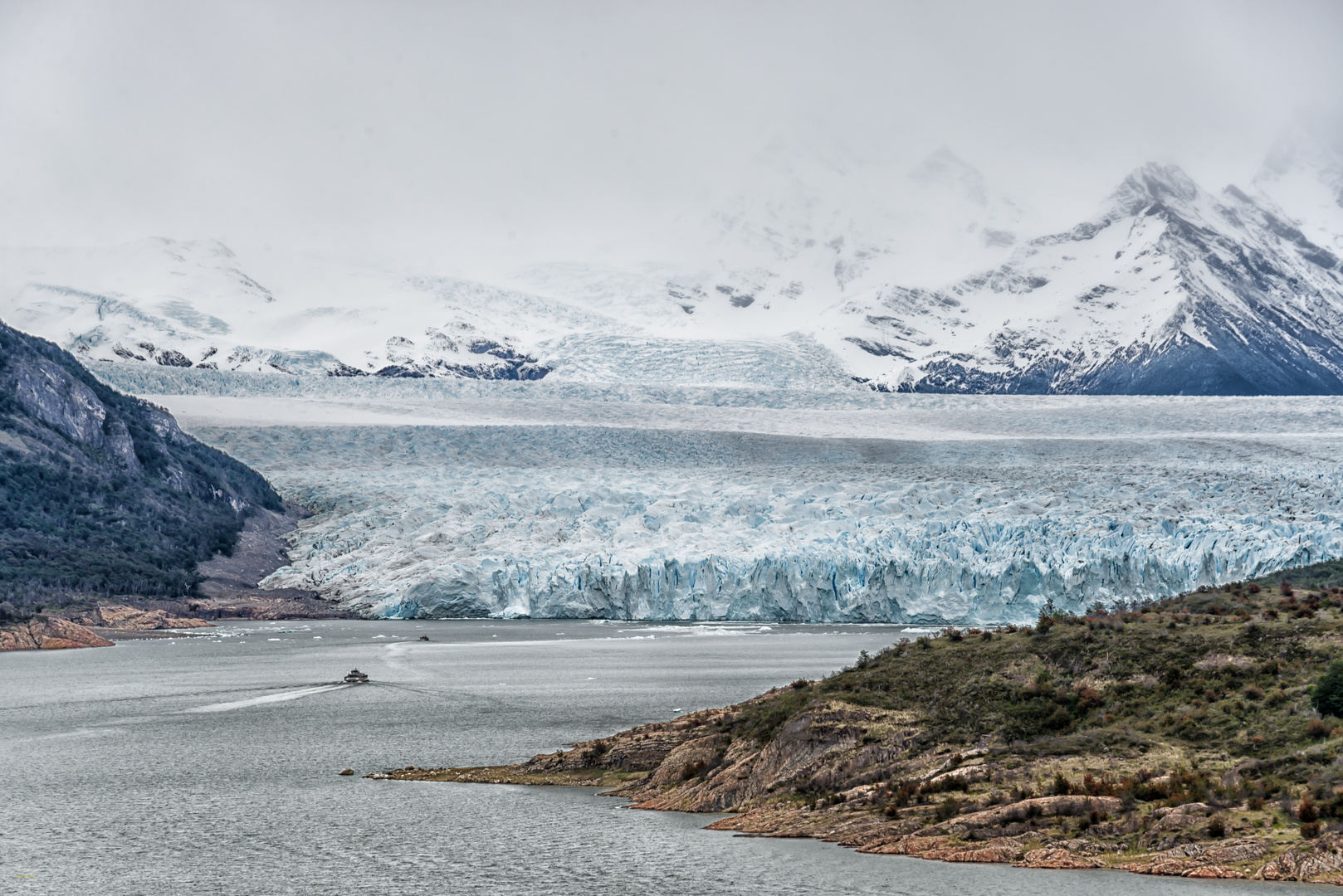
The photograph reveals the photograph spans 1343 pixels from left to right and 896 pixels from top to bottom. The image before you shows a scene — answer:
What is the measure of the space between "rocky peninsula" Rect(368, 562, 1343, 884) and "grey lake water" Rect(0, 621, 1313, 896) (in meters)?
0.54

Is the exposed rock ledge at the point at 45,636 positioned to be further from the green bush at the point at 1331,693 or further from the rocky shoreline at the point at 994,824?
the green bush at the point at 1331,693

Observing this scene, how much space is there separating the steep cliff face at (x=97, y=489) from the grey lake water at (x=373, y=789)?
16057 millimetres

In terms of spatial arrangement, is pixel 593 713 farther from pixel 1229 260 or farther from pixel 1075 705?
pixel 1229 260

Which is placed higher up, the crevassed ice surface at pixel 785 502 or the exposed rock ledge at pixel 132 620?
the crevassed ice surface at pixel 785 502

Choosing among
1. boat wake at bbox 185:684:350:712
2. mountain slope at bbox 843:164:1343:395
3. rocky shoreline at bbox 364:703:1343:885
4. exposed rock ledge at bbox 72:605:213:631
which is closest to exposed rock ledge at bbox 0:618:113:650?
exposed rock ledge at bbox 72:605:213:631

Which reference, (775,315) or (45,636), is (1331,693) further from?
(775,315)

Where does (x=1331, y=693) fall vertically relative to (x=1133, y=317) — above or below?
below

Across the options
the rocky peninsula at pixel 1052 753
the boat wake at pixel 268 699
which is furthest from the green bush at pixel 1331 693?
the boat wake at pixel 268 699

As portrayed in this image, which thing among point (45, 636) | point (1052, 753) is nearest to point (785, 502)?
point (45, 636)

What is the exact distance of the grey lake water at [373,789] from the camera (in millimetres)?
14055

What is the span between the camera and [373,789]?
2002 cm

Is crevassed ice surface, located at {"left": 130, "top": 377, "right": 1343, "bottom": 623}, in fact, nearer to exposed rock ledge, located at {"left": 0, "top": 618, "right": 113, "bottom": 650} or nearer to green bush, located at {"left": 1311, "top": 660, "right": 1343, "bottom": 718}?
exposed rock ledge, located at {"left": 0, "top": 618, "right": 113, "bottom": 650}

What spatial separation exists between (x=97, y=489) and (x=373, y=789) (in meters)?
51.2

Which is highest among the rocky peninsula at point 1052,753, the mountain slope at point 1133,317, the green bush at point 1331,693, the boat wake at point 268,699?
the mountain slope at point 1133,317
